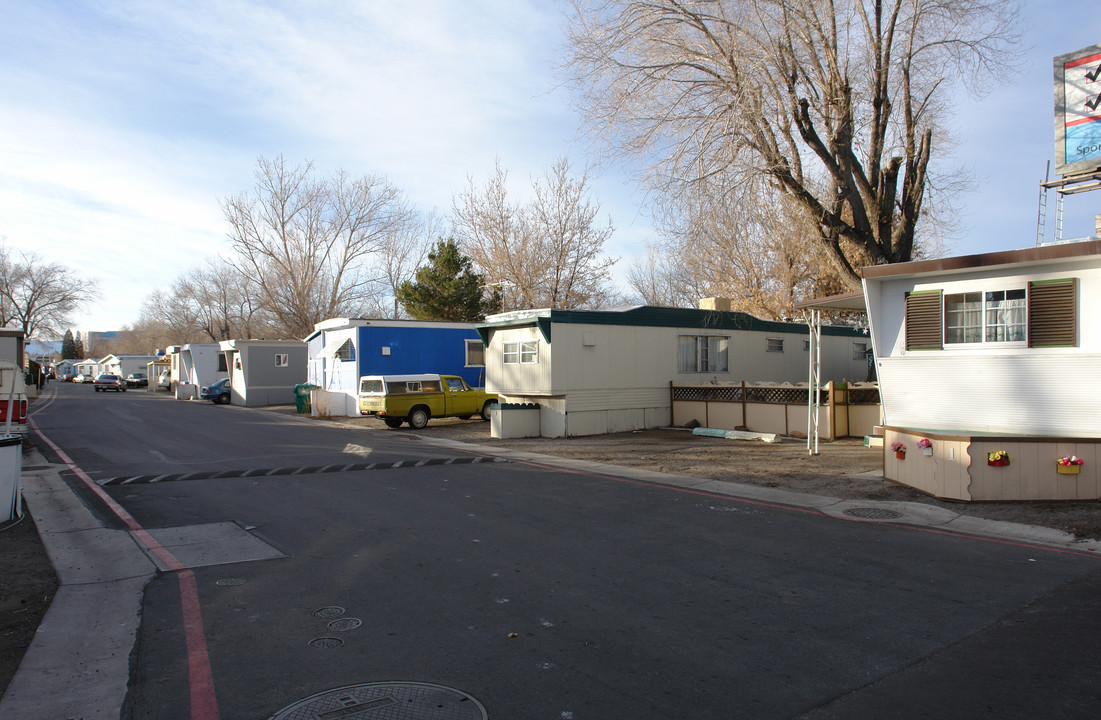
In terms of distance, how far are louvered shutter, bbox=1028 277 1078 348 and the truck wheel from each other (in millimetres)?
16667

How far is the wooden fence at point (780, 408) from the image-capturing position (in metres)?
17.3

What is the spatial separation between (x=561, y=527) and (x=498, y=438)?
35.0ft

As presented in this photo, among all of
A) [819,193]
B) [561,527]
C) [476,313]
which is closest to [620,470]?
[561,527]

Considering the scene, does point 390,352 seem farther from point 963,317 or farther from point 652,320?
point 963,317

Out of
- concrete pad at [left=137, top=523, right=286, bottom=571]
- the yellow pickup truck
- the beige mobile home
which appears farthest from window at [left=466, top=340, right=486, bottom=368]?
concrete pad at [left=137, top=523, right=286, bottom=571]

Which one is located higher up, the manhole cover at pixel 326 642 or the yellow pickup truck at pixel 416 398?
the yellow pickup truck at pixel 416 398

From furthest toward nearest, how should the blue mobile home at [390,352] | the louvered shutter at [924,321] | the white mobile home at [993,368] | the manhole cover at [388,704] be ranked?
the blue mobile home at [390,352] < the louvered shutter at [924,321] < the white mobile home at [993,368] < the manhole cover at [388,704]

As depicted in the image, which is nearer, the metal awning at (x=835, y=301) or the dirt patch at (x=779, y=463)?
the dirt patch at (x=779, y=463)

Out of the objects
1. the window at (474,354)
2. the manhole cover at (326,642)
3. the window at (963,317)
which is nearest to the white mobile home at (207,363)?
the window at (474,354)

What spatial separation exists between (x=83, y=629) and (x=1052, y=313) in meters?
12.4

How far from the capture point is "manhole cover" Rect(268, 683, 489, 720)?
3781 mm

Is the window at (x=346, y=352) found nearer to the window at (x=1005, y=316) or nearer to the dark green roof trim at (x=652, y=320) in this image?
the dark green roof trim at (x=652, y=320)

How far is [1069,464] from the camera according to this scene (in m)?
9.20

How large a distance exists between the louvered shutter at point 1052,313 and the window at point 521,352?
11351mm
